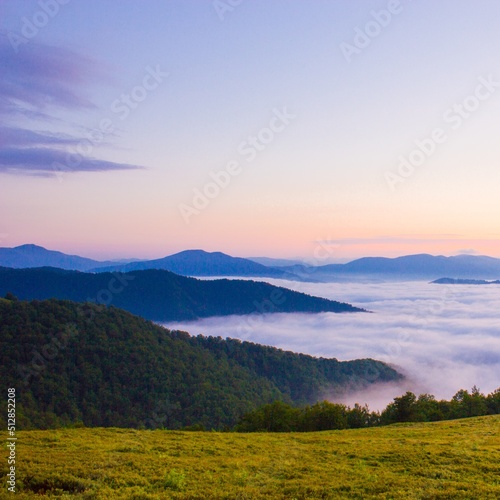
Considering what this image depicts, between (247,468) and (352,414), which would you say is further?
(352,414)

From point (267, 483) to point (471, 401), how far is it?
45.9 metres

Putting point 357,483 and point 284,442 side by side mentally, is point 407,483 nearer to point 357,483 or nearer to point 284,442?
point 357,483

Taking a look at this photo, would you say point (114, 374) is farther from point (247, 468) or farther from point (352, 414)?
point (247, 468)

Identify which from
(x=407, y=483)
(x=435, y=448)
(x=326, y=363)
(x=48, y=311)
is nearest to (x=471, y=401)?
(x=435, y=448)

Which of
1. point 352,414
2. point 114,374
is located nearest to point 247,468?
point 352,414

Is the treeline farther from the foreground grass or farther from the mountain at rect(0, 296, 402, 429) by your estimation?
the mountain at rect(0, 296, 402, 429)

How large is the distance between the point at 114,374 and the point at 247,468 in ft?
340

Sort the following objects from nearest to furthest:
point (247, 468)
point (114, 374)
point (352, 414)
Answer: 1. point (247, 468)
2. point (352, 414)
3. point (114, 374)

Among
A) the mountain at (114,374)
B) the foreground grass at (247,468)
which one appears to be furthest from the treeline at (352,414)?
the mountain at (114,374)

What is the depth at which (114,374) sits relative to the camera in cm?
10938

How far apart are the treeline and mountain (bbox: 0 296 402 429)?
4699cm

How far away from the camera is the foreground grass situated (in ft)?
41.7

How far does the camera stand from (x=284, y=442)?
2256 centimetres

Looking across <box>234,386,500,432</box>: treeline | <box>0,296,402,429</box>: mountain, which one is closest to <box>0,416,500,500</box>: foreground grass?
<box>234,386,500,432</box>: treeline
